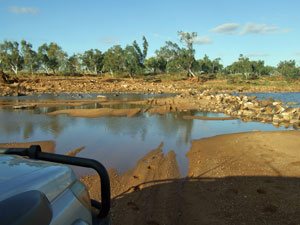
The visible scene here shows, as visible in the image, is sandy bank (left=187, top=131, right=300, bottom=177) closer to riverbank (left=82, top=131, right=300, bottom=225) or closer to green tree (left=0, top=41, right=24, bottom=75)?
riverbank (left=82, top=131, right=300, bottom=225)

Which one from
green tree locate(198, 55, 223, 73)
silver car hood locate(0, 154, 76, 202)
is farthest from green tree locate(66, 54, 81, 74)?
silver car hood locate(0, 154, 76, 202)

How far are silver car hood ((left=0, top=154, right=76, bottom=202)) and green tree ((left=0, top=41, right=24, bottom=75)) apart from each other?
83712 mm

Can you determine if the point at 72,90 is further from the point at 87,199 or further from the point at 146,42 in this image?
the point at 87,199

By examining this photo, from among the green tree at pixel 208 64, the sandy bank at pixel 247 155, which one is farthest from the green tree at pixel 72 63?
the sandy bank at pixel 247 155

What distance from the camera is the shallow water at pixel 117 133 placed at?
38.3 ft

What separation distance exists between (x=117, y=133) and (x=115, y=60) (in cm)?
7198

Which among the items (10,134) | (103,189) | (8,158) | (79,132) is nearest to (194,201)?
(103,189)

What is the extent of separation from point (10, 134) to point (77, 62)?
83.0m

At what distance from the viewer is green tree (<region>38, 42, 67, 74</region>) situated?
8361 cm

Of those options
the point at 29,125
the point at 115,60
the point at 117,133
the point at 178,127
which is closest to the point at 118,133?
the point at 117,133

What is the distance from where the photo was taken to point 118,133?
1600 cm

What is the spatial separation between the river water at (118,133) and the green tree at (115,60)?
64.7 metres

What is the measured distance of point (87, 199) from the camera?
8.21 feet

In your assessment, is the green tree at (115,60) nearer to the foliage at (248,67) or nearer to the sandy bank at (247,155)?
the foliage at (248,67)
